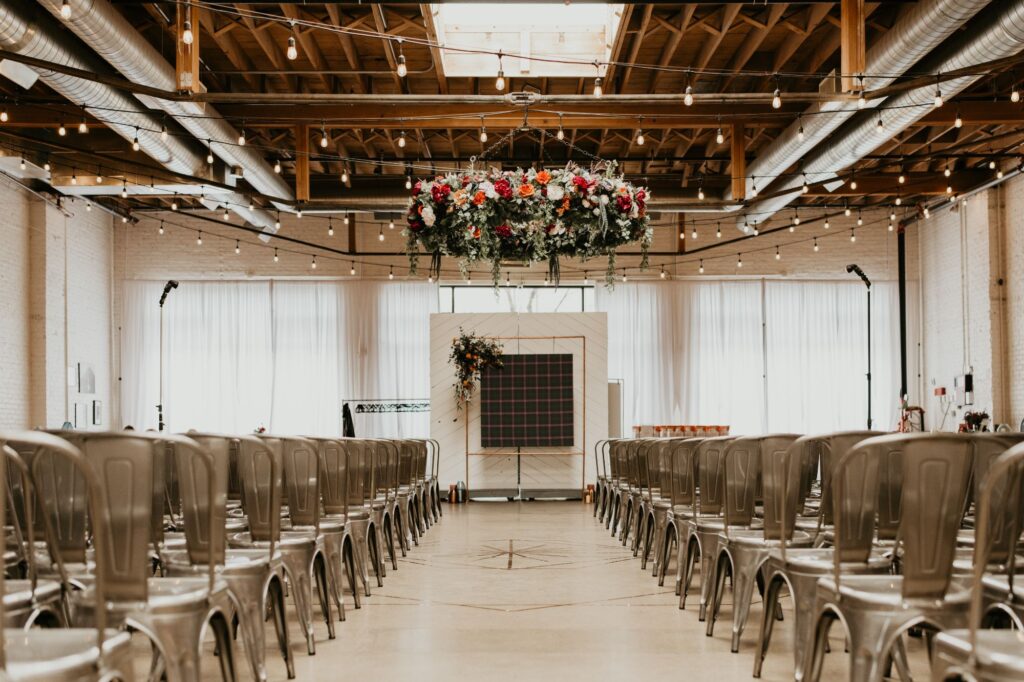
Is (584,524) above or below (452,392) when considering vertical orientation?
below

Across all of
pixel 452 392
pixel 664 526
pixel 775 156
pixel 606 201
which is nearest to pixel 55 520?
pixel 606 201

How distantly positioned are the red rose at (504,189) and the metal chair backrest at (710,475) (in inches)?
77.5

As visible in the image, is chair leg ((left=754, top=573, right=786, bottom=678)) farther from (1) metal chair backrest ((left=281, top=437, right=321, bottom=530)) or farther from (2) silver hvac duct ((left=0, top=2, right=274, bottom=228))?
(2) silver hvac duct ((left=0, top=2, right=274, bottom=228))

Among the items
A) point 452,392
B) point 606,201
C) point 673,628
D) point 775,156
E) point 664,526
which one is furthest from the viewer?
point 452,392

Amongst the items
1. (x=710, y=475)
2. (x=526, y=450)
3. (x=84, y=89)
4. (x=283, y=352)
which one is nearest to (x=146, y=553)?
(x=710, y=475)

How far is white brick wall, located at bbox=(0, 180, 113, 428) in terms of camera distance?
15.0 metres

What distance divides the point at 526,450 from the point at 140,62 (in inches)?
323

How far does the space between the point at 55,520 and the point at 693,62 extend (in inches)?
369

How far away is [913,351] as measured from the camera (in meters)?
19.1

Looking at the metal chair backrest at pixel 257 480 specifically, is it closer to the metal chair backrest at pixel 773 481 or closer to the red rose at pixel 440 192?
the metal chair backrest at pixel 773 481

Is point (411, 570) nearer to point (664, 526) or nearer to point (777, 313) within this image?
point (664, 526)

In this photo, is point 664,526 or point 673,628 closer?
point 673,628

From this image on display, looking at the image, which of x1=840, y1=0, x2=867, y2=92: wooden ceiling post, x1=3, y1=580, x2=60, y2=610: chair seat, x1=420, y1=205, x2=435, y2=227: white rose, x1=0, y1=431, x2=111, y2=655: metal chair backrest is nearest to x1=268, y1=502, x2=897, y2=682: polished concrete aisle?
x1=3, y1=580, x2=60, y2=610: chair seat

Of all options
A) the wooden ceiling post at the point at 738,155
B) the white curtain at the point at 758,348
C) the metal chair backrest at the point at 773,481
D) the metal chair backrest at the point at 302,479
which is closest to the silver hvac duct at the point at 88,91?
the metal chair backrest at the point at 302,479
